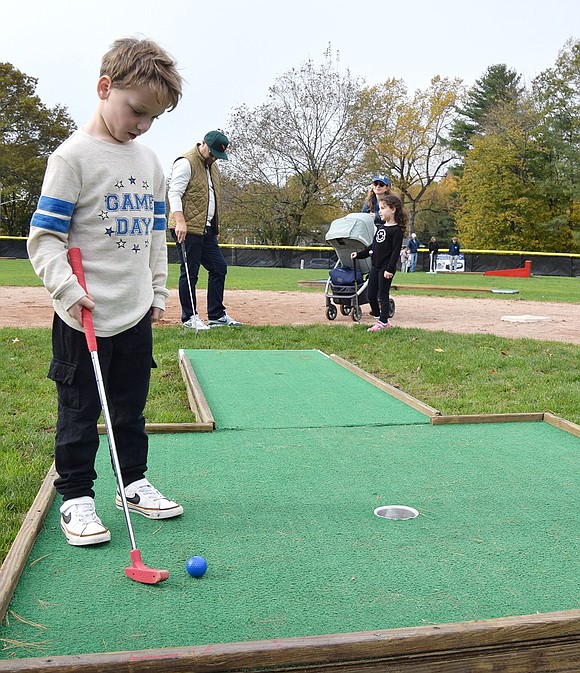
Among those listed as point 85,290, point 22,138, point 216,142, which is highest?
point 22,138

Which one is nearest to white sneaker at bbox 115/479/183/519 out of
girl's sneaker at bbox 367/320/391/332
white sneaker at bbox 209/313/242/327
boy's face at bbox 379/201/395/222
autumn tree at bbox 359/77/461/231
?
white sneaker at bbox 209/313/242/327

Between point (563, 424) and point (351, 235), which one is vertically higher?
point (351, 235)

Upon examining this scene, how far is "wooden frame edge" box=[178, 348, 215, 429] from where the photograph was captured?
13.7ft

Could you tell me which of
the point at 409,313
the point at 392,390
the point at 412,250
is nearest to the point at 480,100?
the point at 412,250

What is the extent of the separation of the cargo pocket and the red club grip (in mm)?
146

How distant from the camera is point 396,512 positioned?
2.82 meters

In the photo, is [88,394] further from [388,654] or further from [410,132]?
[410,132]

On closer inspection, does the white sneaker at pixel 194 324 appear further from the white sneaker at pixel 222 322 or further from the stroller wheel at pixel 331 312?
the stroller wheel at pixel 331 312

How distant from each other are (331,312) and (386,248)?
155cm

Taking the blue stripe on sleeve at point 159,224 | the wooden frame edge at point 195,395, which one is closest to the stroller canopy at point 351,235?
the wooden frame edge at point 195,395

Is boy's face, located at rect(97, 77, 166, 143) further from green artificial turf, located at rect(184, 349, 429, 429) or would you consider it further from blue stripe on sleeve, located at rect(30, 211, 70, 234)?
green artificial turf, located at rect(184, 349, 429, 429)

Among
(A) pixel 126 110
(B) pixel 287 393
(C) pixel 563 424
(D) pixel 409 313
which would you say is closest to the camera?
(A) pixel 126 110

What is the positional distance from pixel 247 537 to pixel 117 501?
61 cm

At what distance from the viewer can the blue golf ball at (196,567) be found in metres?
2.22
